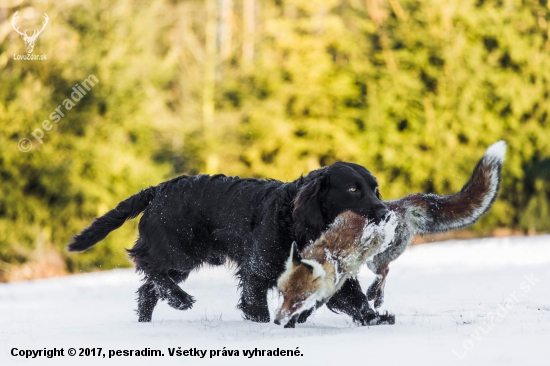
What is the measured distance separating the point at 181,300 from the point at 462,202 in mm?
2302

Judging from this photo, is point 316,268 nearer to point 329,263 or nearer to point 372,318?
point 329,263

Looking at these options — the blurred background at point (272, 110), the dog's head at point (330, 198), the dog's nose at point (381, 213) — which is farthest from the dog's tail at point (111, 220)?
the blurred background at point (272, 110)

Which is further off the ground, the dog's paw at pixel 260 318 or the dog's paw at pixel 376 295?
the dog's paw at pixel 376 295

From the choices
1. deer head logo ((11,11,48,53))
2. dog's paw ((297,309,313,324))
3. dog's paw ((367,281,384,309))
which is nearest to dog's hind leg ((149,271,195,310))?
dog's paw ((297,309,313,324))

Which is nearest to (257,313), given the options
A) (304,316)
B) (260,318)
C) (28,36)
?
(260,318)

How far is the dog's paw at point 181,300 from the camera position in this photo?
5.71 meters

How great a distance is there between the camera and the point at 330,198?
16.4 ft

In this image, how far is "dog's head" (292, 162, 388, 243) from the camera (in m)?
4.91

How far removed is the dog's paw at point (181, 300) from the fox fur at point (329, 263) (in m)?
1.18

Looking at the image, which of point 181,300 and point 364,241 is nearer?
point 364,241

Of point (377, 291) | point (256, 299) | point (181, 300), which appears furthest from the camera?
point (181, 300)

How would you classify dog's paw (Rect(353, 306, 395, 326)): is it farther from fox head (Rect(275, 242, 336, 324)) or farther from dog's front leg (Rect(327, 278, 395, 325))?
fox head (Rect(275, 242, 336, 324))

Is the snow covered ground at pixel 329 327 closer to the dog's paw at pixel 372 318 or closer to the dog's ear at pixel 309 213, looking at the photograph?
the dog's paw at pixel 372 318

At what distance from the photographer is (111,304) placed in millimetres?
7551
